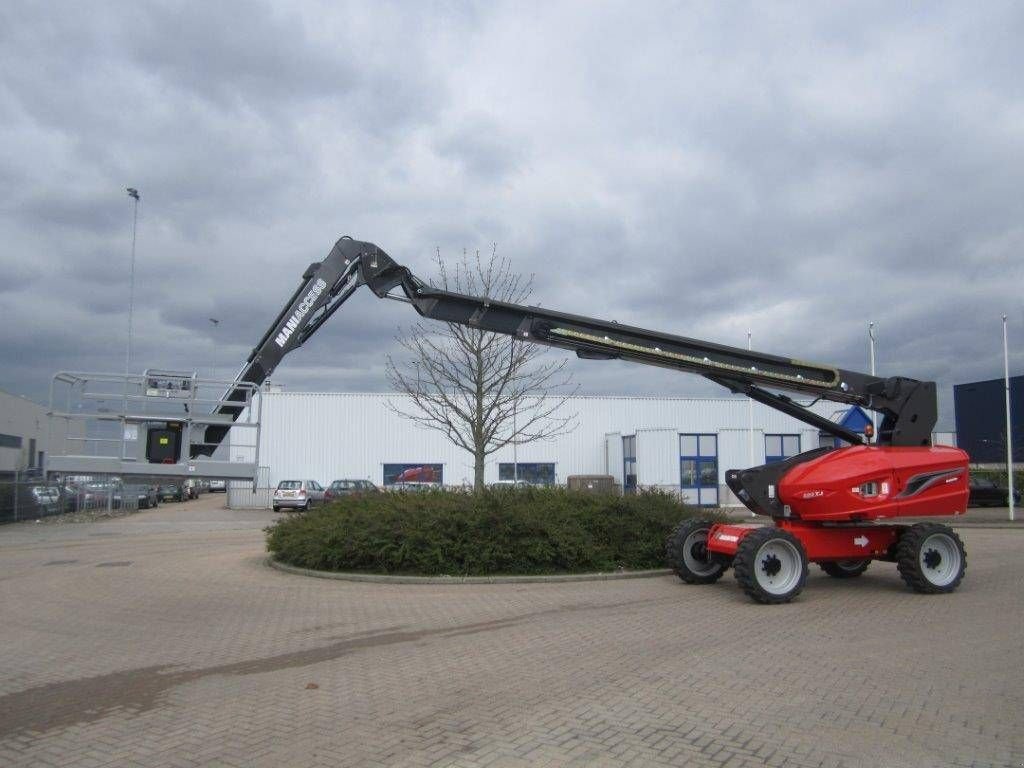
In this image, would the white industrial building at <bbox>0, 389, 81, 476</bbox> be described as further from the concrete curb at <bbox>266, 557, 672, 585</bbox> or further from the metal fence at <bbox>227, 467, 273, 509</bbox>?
the concrete curb at <bbox>266, 557, 672, 585</bbox>

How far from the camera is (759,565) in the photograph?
1135 centimetres

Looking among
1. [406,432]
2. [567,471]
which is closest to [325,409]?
[406,432]

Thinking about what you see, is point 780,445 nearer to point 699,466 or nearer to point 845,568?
point 699,466

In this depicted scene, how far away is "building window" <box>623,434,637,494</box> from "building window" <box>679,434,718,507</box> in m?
2.68

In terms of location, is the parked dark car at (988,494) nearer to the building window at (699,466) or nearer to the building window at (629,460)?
the building window at (699,466)

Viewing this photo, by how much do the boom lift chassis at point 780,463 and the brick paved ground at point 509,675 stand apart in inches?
22.5

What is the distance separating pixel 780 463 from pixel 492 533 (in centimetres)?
462

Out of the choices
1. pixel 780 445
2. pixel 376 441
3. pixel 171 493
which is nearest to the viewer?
pixel 780 445

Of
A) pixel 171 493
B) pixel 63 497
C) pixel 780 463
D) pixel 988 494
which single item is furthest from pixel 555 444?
pixel 780 463

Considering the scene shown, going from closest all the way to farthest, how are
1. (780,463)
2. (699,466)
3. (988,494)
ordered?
(780,463), (988,494), (699,466)

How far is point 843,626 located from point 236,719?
6.74m

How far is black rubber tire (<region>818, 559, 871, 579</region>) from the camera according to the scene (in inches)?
555

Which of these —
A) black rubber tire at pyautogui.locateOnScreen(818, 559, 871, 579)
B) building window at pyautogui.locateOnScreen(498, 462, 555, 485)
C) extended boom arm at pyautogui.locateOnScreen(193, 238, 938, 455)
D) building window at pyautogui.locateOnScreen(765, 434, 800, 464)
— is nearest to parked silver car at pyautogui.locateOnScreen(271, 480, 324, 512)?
building window at pyautogui.locateOnScreen(498, 462, 555, 485)

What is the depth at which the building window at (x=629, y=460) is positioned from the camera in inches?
1742
